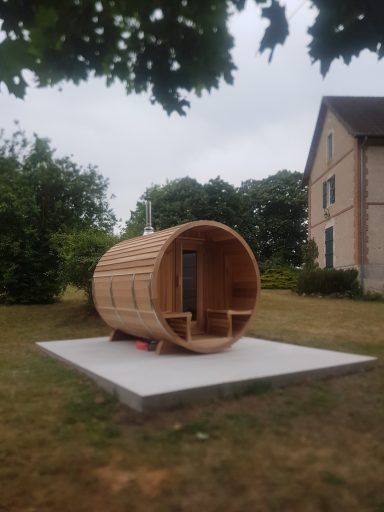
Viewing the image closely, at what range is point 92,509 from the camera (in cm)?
306

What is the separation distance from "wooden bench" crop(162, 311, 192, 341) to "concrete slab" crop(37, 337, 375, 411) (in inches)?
17.2

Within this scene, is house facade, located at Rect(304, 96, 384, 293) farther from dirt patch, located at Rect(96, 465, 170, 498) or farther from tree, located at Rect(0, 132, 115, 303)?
dirt patch, located at Rect(96, 465, 170, 498)

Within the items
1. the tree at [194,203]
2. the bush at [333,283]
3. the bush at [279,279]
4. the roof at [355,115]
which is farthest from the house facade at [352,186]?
the tree at [194,203]

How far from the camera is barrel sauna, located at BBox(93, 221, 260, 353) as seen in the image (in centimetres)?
786

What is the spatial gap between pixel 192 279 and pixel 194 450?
18.1ft

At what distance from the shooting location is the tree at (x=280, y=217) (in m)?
43.4

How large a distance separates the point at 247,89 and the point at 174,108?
626 mm

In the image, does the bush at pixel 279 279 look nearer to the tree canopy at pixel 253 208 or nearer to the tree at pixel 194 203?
the tree canopy at pixel 253 208

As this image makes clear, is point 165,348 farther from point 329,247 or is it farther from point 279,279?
point 279,279

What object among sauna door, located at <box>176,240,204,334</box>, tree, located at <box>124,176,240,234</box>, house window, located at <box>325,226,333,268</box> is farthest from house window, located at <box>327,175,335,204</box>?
sauna door, located at <box>176,240,204,334</box>

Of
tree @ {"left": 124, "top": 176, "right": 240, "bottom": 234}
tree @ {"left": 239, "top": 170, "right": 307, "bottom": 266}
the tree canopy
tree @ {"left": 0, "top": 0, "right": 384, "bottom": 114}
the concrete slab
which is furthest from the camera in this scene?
tree @ {"left": 239, "top": 170, "right": 307, "bottom": 266}

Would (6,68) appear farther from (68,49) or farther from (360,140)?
(360,140)

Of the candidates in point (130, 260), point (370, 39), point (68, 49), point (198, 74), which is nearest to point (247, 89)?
point (198, 74)

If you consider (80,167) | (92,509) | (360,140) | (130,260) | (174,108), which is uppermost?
(360,140)
